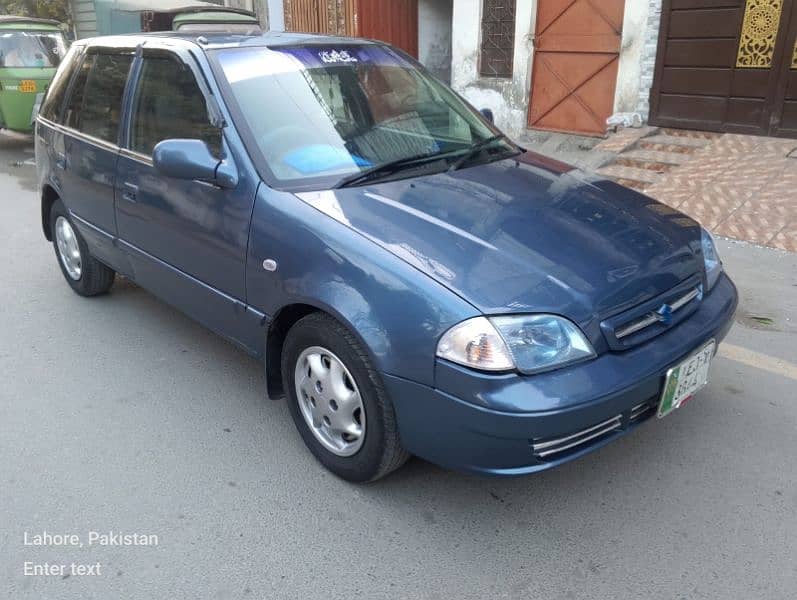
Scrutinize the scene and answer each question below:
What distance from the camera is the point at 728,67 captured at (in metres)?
7.66

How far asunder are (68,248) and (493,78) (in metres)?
6.93

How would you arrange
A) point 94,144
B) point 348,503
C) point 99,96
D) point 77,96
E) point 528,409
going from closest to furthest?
point 528,409, point 348,503, point 94,144, point 99,96, point 77,96

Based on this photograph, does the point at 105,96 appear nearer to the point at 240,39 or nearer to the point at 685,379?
the point at 240,39

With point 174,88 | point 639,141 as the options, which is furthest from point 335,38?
point 639,141

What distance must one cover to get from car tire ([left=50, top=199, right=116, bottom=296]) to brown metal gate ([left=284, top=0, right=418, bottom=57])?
775 centimetres

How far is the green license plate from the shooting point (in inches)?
101

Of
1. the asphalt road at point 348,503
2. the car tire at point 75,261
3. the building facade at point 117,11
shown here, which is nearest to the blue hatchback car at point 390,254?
the asphalt road at point 348,503

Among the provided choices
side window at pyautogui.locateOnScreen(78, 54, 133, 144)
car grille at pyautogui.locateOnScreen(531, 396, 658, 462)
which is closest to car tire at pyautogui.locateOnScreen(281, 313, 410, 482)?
car grille at pyautogui.locateOnScreen(531, 396, 658, 462)

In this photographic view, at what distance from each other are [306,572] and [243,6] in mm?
15878

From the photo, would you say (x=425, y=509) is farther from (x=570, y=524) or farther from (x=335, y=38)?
(x=335, y=38)

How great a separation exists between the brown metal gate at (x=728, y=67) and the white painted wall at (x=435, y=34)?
4.53 meters

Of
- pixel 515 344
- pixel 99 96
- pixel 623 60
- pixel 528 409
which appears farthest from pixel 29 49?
pixel 528 409

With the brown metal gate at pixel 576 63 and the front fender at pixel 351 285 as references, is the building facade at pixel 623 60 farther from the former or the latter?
the front fender at pixel 351 285

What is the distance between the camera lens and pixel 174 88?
3529 millimetres
